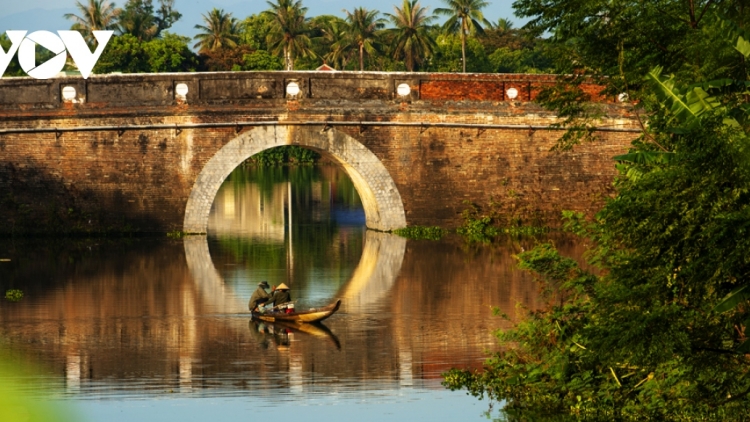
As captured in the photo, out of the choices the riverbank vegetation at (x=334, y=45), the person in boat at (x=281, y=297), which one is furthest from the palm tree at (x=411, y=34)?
the person in boat at (x=281, y=297)

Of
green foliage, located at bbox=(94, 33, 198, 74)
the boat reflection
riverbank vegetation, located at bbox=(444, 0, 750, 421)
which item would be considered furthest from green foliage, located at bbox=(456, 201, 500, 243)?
green foliage, located at bbox=(94, 33, 198, 74)

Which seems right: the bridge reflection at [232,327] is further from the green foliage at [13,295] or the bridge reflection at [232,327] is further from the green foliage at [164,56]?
the green foliage at [164,56]

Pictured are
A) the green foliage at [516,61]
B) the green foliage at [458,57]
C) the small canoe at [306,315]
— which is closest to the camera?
the small canoe at [306,315]

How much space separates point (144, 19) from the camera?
71.3 meters

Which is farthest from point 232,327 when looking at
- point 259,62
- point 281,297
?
point 259,62

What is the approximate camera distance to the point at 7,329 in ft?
57.6

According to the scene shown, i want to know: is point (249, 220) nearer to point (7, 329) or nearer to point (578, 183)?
point (578, 183)

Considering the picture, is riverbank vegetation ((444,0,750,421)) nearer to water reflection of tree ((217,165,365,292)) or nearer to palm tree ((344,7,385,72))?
water reflection of tree ((217,165,365,292))

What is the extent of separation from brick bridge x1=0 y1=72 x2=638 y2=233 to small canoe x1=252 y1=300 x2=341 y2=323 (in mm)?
12313

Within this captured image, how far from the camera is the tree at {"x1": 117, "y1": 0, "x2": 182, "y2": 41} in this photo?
228ft

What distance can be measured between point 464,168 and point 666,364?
1950 cm

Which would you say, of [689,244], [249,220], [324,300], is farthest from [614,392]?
[249,220]

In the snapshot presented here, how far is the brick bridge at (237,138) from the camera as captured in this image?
29547 mm

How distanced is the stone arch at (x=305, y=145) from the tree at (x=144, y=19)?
126 ft
